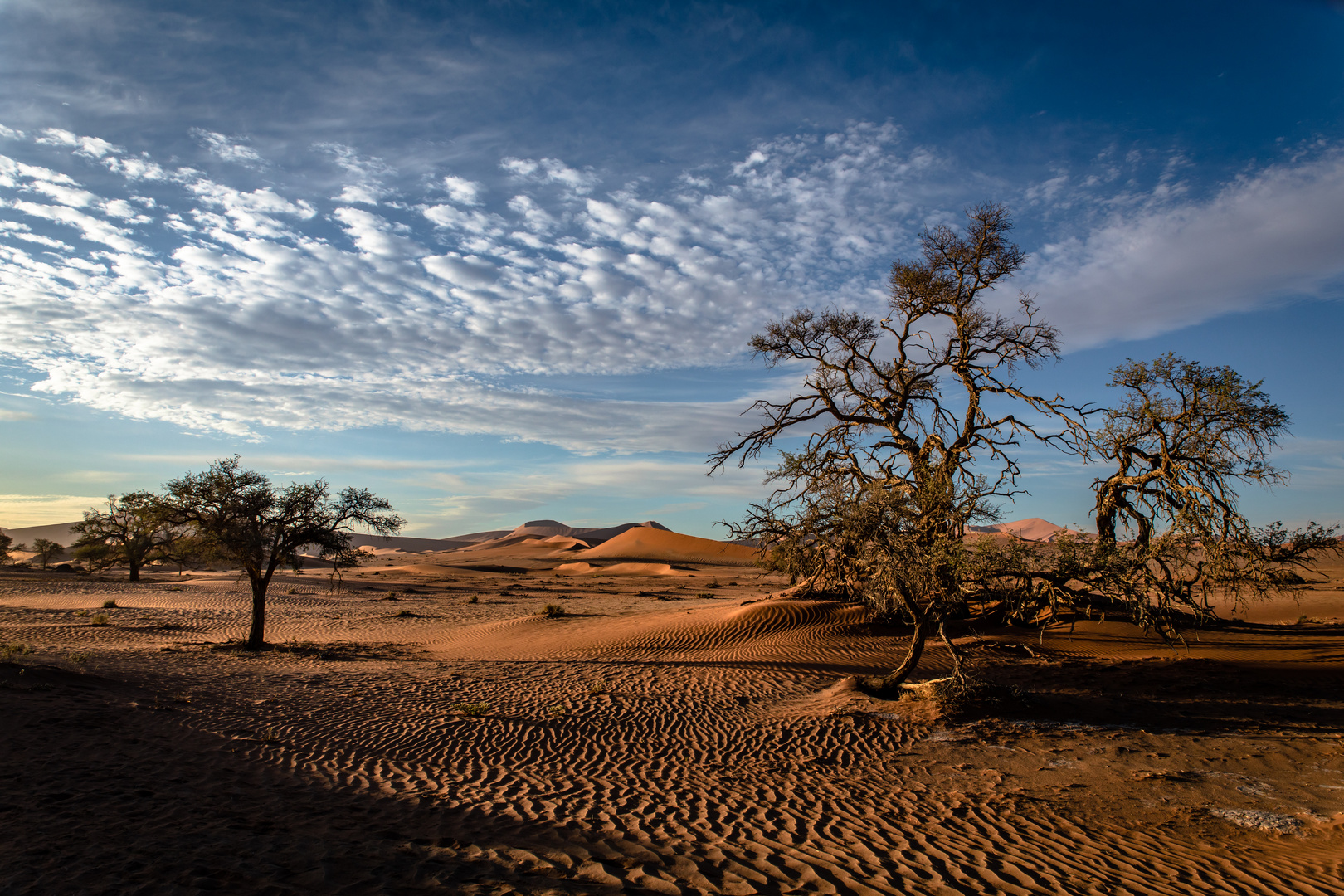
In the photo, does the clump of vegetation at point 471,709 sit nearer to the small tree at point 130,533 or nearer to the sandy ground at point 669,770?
the sandy ground at point 669,770

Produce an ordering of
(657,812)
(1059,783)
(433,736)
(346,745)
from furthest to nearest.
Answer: (433,736), (346,745), (1059,783), (657,812)

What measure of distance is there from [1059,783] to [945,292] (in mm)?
13221

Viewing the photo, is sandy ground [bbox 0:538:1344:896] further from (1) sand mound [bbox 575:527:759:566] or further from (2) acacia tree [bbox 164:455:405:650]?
(1) sand mound [bbox 575:527:759:566]

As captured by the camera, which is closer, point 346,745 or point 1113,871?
point 1113,871

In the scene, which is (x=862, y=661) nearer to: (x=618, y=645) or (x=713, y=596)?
(x=618, y=645)

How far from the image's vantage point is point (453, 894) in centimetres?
463

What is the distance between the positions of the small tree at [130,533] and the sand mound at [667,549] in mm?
43219

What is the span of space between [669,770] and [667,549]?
80.9m

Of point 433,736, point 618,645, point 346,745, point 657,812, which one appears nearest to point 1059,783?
point 657,812

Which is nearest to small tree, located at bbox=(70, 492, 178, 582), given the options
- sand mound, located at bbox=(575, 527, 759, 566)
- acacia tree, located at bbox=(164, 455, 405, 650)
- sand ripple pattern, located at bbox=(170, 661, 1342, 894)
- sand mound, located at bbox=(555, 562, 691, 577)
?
acacia tree, located at bbox=(164, 455, 405, 650)

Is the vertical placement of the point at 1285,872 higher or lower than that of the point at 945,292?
lower

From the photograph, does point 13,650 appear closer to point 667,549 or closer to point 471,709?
point 471,709

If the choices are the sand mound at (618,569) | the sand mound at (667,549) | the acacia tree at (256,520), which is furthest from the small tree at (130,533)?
the sand mound at (667,549)

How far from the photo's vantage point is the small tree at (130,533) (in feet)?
55.1
